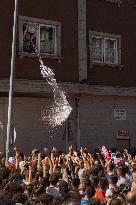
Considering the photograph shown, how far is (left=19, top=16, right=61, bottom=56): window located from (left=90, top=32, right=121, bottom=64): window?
5.91 ft

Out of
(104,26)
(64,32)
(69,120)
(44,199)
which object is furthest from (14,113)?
(44,199)

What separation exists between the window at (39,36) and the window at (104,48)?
5.91 ft

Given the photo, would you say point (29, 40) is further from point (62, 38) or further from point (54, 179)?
point (54, 179)

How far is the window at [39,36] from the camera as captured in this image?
59.3ft

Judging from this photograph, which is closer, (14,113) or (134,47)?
(14,113)

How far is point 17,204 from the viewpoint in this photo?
6551 millimetres

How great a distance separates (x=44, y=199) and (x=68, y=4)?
13.5m

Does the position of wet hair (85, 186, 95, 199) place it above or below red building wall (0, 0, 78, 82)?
below

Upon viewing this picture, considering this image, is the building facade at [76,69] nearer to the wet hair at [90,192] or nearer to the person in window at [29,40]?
the person in window at [29,40]

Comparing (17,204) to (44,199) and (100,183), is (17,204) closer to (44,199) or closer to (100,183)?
(44,199)

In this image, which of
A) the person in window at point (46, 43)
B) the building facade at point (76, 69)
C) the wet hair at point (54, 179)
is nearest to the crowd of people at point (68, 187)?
the wet hair at point (54, 179)

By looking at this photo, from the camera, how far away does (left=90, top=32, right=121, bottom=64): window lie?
66.3 feet

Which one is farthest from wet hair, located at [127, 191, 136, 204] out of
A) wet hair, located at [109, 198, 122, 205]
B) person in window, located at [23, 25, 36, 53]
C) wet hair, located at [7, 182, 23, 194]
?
person in window, located at [23, 25, 36, 53]

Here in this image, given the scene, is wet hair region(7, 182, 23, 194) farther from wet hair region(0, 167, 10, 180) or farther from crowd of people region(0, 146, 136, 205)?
wet hair region(0, 167, 10, 180)
